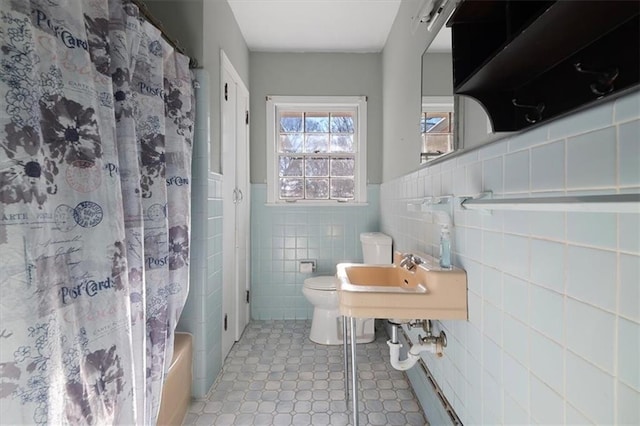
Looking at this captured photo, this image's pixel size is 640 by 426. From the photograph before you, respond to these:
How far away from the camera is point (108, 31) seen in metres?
0.93

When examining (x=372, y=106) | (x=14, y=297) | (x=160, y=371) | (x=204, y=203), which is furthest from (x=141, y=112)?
(x=372, y=106)

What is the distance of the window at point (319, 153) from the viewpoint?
2723mm

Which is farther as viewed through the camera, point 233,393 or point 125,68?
point 233,393

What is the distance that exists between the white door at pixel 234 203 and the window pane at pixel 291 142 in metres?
0.35

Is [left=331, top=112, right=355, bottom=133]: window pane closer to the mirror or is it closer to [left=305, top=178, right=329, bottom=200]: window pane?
[left=305, top=178, right=329, bottom=200]: window pane

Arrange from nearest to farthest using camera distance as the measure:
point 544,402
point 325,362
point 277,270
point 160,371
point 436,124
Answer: point 544,402, point 160,371, point 436,124, point 325,362, point 277,270

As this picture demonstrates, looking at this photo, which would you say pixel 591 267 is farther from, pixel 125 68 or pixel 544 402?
pixel 125 68

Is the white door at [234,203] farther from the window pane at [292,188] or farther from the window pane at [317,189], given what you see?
the window pane at [317,189]

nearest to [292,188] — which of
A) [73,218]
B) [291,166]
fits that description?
[291,166]

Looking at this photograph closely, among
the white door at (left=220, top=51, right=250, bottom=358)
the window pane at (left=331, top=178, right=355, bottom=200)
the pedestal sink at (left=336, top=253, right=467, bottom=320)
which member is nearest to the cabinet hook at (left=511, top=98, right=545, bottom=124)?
the pedestal sink at (left=336, top=253, right=467, bottom=320)

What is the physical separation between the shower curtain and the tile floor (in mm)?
527

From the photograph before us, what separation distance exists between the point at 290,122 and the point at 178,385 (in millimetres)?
2173

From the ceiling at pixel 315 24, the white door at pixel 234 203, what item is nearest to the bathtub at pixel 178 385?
the white door at pixel 234 203

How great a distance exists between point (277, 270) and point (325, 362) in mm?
934
